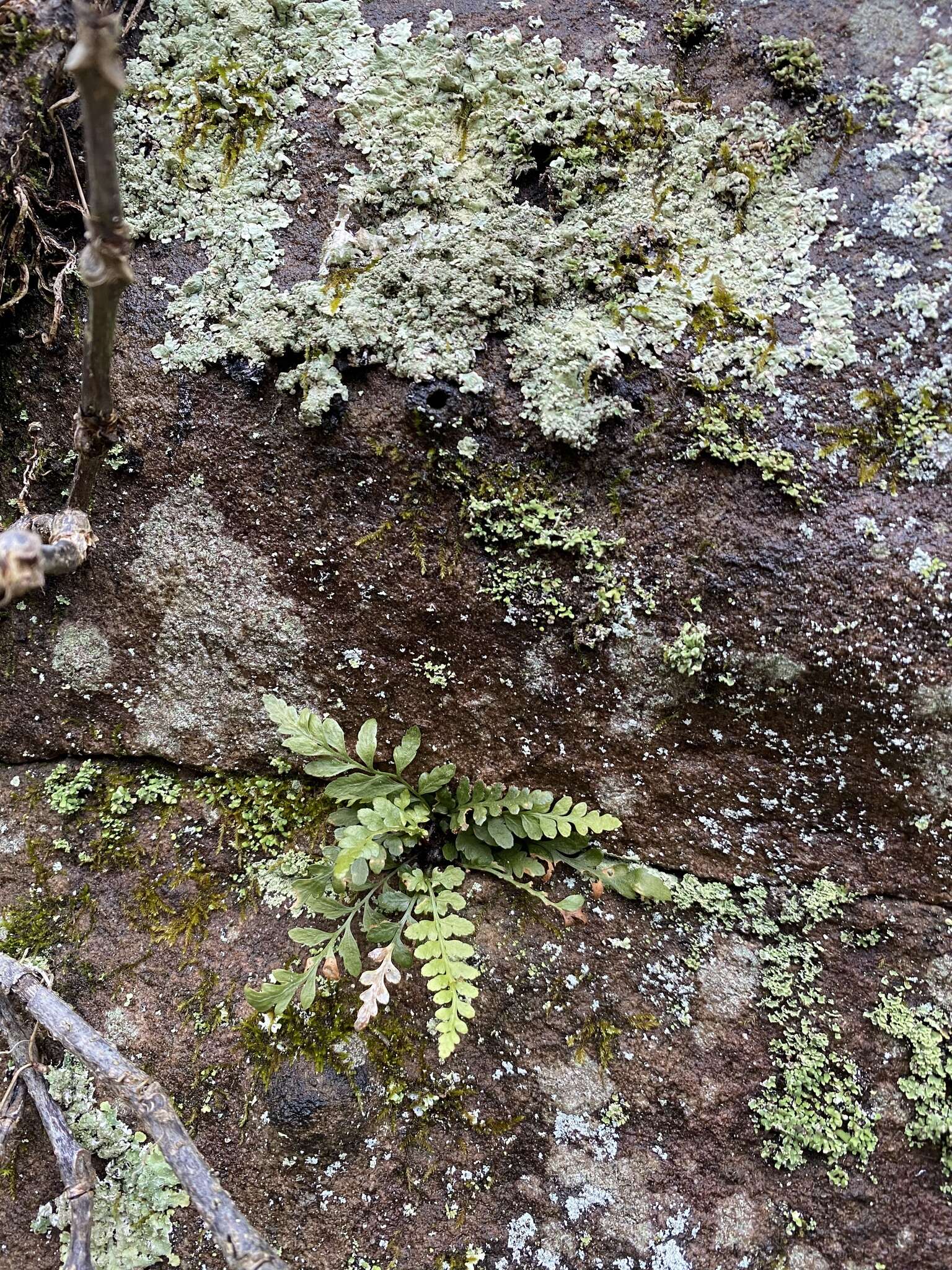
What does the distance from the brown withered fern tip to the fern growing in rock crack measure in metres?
0.69


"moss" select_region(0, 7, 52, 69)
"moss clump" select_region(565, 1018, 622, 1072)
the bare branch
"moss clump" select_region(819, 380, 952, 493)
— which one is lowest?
"moss clump" select_region(565, 1018, 622, 1072)

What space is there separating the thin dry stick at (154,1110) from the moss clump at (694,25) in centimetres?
289

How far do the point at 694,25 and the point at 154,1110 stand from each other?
2956 millimetres

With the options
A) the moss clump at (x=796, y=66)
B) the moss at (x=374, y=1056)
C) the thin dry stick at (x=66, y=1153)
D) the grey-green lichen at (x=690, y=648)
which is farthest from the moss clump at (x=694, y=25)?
the thin dry stick at (x=66, y=1153)

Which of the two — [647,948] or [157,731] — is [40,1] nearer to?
[157,731]

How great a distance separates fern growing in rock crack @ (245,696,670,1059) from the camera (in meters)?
2.08

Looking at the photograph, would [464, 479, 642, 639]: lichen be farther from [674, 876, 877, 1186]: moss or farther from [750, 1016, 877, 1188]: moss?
[750, 1016, 877, 1188]: moss

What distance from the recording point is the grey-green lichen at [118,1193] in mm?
2053

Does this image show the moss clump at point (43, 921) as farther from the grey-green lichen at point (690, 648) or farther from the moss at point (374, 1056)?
the grey-green lichen at point (690, 648)

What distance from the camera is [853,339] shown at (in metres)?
1.94

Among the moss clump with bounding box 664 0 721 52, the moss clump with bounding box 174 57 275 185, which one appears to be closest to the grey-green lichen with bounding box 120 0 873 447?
the moss clump with bounding box 174 57 275 185

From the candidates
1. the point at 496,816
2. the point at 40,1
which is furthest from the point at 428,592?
the point at 40,1

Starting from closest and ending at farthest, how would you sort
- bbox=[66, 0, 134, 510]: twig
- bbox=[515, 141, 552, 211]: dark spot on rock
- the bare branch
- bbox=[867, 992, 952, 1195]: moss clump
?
bbox=[66, 0, 134, 510]: twig
the bare branch
bbox=[867, 992, 952, 1195]: moss clump
bbox=[515, 141, 552, 211]: dark spot on rock

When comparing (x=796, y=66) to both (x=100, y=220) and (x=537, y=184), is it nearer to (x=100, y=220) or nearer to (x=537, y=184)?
(x=537, y=184)
